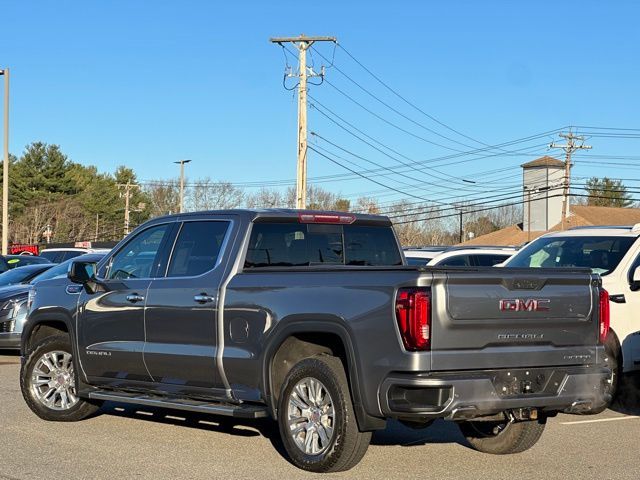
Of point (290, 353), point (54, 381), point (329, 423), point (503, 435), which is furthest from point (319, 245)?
point (54, 381)

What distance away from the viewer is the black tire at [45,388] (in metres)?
9.73

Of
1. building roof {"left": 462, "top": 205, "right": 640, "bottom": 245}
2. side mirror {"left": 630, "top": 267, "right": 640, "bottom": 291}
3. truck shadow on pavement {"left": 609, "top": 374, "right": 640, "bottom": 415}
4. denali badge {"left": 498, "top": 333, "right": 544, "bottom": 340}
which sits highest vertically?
building roof {"left": 462, "top": 205, "right": 640, "bottom": 245}

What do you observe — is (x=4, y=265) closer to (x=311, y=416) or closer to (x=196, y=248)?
(x=196, y=248)

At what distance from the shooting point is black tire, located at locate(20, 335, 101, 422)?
9.73 meters

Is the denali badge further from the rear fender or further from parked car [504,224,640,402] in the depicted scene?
parked car [504,224,640,402]

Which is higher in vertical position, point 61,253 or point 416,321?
point 61,253

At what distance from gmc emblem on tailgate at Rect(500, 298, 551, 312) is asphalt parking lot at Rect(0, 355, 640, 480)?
123 centimetres

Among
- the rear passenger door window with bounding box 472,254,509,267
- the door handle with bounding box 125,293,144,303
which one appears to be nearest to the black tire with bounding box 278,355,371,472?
→ the door handle with bounding box 125,293,144,303

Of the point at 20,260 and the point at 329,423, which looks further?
the point at 20,260

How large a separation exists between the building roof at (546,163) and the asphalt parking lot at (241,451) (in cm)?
7196

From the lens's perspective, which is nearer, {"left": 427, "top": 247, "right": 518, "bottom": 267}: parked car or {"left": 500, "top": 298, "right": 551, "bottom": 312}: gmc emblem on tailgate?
{"left": 500, "top": 298, "right": 551, "bottom": 312}: gmc emblem on tailgate

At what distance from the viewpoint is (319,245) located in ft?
29.1

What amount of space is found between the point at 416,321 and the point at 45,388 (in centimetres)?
463

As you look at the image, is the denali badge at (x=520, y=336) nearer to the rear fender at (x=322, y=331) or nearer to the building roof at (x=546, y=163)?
the rear fender at (x=322, y=331)
